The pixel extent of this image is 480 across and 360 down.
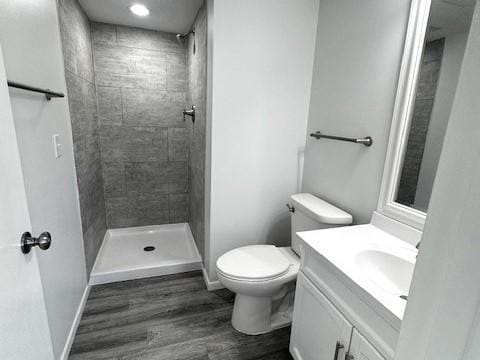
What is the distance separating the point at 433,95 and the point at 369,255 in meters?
0.79

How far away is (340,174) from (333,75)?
0.66 m

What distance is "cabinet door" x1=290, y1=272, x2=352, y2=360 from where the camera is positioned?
1032 mm

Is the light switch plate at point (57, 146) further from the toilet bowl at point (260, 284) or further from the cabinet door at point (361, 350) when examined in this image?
the cabinet door at point (361, 350)

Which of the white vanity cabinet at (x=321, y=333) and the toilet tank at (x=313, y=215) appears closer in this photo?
the white vanity cabinet at (x=321, y=333)

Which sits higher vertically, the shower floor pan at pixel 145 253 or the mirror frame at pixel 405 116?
the mirror frame at pixel 405 116

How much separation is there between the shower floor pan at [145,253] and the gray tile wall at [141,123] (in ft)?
0.46

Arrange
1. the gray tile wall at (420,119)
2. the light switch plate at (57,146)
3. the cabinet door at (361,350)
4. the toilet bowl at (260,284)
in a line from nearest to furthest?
1. the cabinet door at (361,350)
2. the gray tile wall at (420,119)
3. the light switch plate at (57,146)
4. the toilet bowl at (260,284)

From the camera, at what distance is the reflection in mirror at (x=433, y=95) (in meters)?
1.07

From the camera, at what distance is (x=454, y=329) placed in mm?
363

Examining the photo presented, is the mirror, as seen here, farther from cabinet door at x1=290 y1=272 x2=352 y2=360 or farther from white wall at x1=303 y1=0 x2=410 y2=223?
cabinet door at x1=290 y1=272 x2=352 y2=360

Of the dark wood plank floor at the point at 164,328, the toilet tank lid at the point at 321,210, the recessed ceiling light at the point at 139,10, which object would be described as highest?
the recessed ceiling light at the point at 139,10

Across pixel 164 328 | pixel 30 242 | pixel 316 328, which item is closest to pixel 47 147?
pixel 30 242

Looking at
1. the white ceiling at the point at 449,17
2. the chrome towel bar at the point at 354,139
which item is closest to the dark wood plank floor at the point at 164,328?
the chrome towel bar at the point at 354,139

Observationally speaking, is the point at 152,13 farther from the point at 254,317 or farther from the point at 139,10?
the point at 254,317
